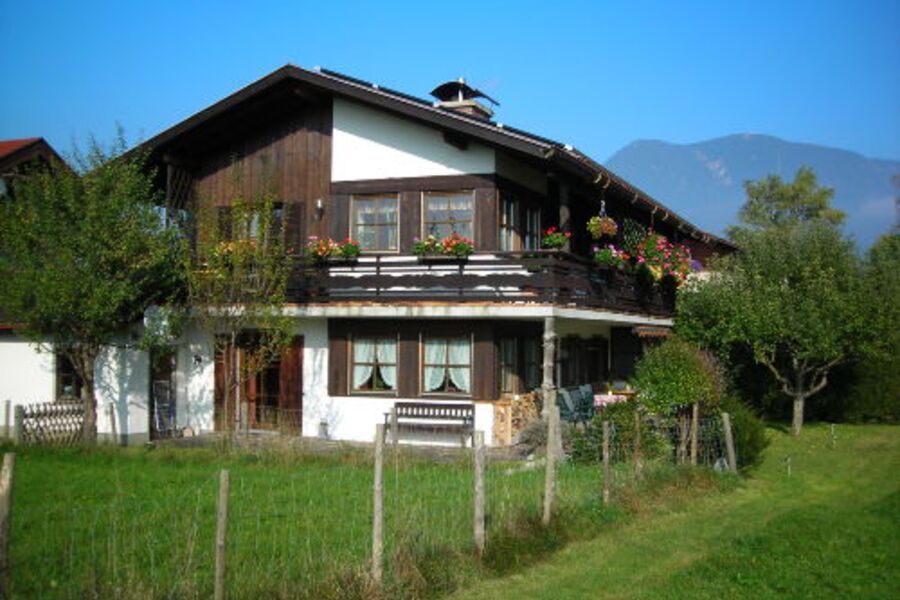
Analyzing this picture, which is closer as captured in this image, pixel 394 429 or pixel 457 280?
pixel 394 429

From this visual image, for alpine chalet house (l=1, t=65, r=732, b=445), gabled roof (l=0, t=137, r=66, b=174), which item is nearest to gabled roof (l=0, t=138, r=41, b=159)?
gabled roof (l=0, t=137, r=66, b=174)

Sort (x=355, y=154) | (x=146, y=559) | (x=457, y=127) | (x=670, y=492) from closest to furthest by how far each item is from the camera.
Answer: (x=146, y=559) → (x=670, y=492) → (x=457, y=127) → (x=355, y=154)

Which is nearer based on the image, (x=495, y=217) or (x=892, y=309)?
(x=495, y=217)

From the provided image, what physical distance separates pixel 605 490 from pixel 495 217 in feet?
27.4

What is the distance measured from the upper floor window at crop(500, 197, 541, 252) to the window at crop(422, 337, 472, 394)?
2.30 meters

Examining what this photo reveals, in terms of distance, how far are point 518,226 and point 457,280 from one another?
8.90ft

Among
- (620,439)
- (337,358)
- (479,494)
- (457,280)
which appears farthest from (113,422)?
(479,494)

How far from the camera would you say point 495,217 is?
59.2ft

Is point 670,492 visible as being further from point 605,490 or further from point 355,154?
point 355,154

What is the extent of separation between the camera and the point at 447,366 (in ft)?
59.0

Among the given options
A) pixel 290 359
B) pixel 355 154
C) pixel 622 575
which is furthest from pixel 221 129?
pixel 622 575

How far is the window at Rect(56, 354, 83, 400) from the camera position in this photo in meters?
20.0

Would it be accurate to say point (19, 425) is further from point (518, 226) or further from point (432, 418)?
point (518, 226)

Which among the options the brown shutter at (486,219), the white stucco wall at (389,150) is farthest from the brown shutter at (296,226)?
the brown shutter at (486,219)
